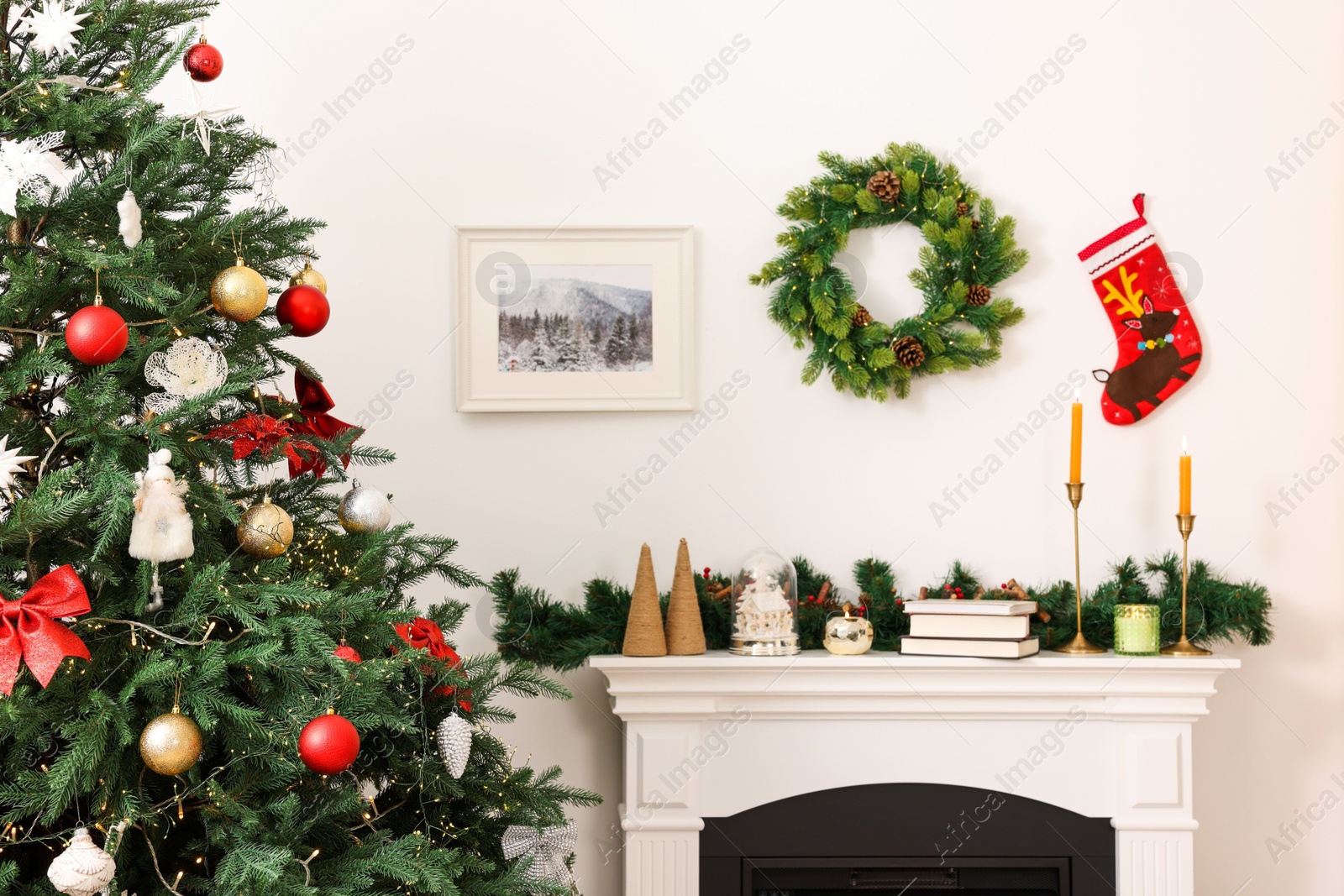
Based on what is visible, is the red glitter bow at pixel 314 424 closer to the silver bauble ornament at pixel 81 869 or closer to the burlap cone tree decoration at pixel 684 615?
the silver bauble ornament at pixel 81 869

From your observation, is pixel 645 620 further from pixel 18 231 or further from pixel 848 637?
pixel 18 231

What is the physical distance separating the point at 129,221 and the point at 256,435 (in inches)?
11.4

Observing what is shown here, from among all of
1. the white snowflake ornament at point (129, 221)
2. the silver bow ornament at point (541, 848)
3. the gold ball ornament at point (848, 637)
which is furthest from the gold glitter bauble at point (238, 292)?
the gold ball ornament at point (848, 637)

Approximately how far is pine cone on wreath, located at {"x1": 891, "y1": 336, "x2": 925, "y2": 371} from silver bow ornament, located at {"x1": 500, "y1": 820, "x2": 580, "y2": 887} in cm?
125

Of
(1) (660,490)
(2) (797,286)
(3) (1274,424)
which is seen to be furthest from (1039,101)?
(1) (660,490)

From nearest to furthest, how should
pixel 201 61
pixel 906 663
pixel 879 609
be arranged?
1. pixel 201 61
2. pixel 906 663
3. pixel 879 609

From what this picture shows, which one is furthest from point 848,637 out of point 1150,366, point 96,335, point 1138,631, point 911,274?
point 96,335

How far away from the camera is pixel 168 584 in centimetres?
116

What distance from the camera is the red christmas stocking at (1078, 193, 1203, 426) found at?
2.22 meters

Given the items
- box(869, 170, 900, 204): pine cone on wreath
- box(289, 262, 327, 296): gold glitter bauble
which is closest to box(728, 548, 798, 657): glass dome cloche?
box(869, 170, 900, 204): pine cone on wreath

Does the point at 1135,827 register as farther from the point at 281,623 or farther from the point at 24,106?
the point at 24,106

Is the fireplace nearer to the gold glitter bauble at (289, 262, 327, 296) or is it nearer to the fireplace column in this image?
the fireplace column

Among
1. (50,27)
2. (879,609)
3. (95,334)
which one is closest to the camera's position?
(95,334)

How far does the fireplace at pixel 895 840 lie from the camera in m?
2.01
